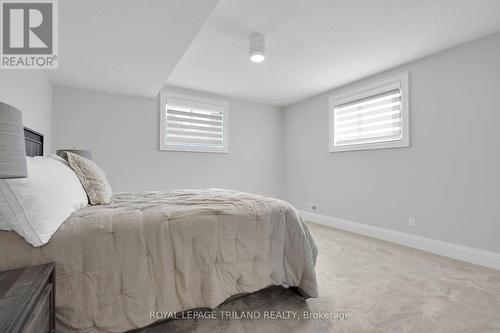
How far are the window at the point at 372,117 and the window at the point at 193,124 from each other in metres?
2.04

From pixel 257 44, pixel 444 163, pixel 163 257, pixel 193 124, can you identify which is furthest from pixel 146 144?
pixel 444 163

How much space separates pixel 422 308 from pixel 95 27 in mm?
3310

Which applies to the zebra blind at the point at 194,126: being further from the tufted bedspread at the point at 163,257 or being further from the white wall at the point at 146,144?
the tufted bedspread at the point at 163,257

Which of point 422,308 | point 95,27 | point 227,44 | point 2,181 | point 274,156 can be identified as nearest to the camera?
point 2,181

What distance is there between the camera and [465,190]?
103 inches

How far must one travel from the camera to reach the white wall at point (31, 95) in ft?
6.12

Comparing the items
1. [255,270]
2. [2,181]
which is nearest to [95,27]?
[2,181]

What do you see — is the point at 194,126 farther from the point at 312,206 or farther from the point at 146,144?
the point at 312,206

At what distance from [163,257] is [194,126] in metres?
3.17

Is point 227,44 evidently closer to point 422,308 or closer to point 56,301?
point 56,301

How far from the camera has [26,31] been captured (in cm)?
189

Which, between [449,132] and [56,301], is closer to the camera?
[56,301]

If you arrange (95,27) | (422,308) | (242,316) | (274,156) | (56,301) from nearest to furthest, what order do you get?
(56,301) → (242,316) → (422,308) → (95,27) → (274,156)

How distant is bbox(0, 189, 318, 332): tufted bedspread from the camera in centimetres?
111
